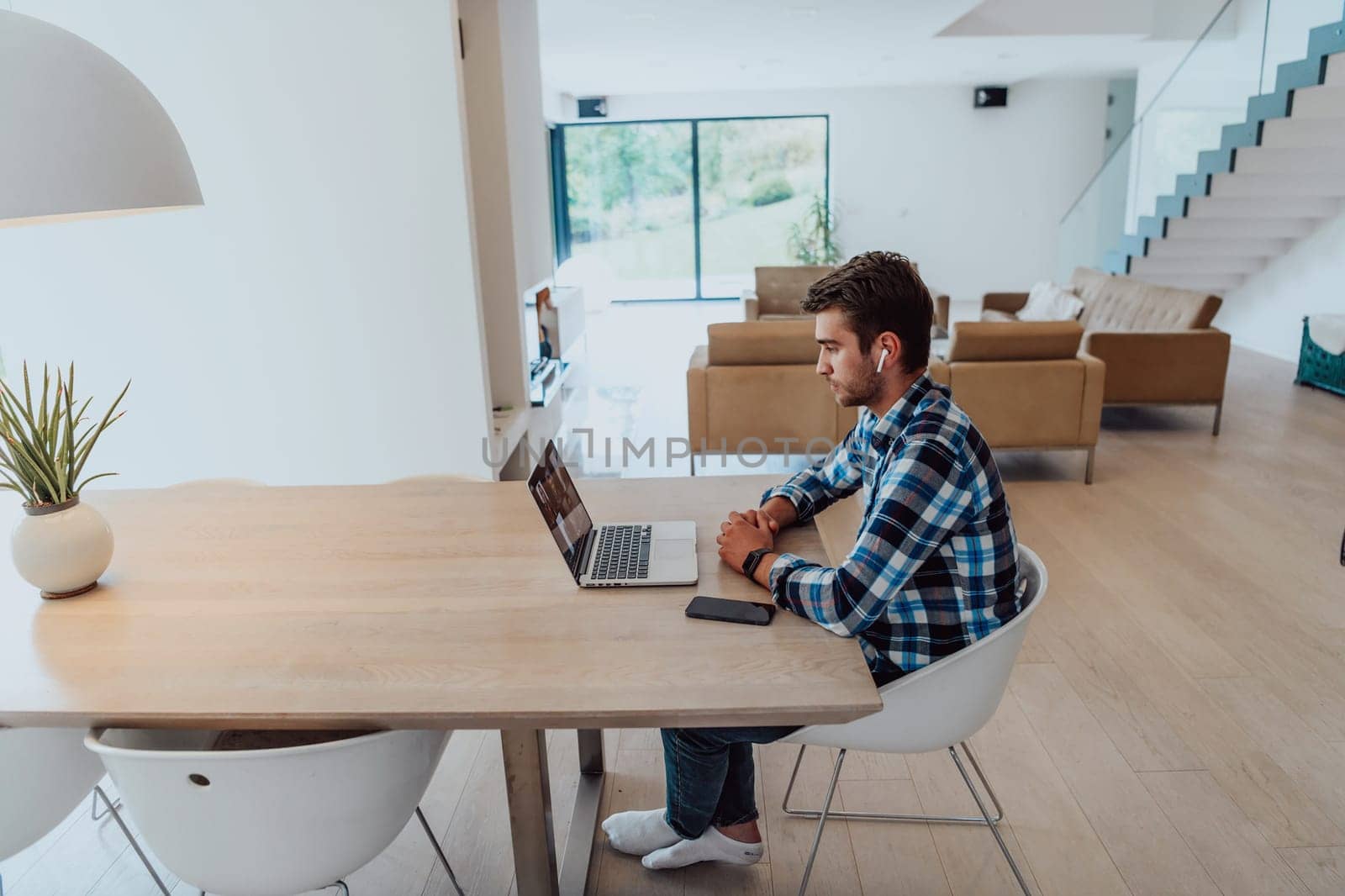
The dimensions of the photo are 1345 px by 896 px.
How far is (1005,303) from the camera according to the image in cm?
774

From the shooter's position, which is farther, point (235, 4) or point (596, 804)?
point (235, 4)

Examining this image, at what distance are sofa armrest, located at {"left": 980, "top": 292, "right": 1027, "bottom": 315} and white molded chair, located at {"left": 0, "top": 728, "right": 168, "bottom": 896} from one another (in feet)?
23.8

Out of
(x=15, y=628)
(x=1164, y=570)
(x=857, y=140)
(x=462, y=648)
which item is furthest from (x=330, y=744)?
(x=857, y=140)

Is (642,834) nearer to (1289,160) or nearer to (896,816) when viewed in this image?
(896,816)

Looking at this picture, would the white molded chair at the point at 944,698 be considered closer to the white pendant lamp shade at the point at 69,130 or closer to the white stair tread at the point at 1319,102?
the white pendant lamp shade at the point at 69,130

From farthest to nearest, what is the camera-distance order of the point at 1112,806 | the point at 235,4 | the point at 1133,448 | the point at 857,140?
the point at 857,140 < the point at 1133,448 < the point at 235,4 < the point at 1112,806

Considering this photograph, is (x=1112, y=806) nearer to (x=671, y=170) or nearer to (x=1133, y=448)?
(x=1133, y=448)

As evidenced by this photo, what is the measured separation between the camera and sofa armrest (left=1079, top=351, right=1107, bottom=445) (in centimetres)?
456

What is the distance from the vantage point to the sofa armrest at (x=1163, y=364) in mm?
5188

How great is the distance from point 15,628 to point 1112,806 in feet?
7.65

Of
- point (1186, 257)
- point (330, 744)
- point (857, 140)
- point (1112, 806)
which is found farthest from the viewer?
point (857, 140)

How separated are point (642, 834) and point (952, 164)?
1056cm

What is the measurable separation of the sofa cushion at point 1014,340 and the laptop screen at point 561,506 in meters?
3.16

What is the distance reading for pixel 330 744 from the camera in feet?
4.33
